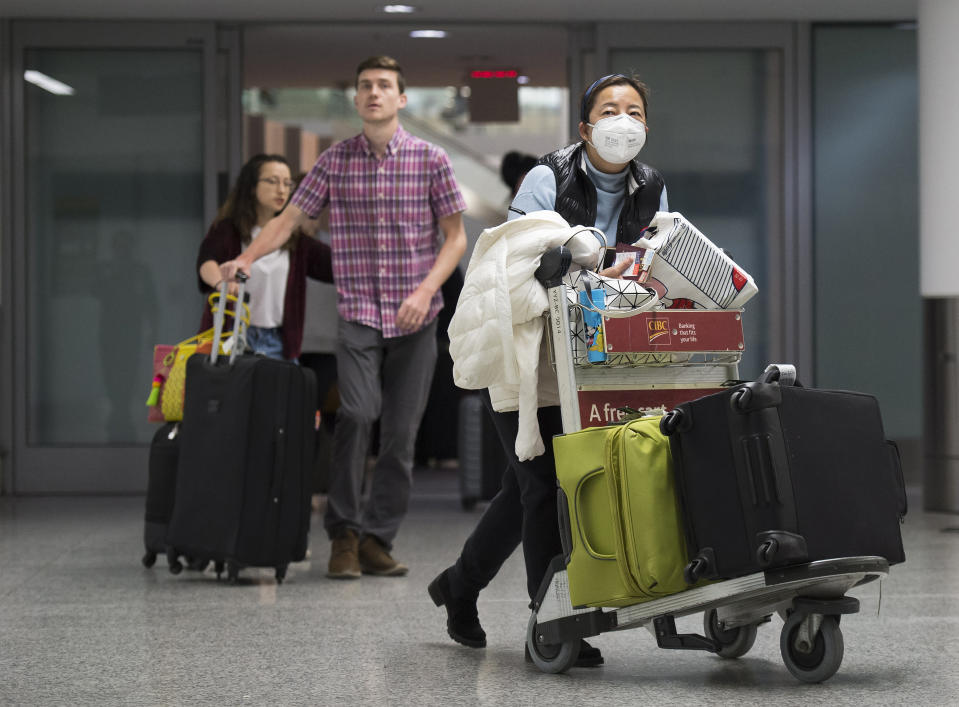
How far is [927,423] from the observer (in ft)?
25.1

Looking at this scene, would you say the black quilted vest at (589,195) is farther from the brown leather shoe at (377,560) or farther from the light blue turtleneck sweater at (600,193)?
the brown leather shoe at (377,560)

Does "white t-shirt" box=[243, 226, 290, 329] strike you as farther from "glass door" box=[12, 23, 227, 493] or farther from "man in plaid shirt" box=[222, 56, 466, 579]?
"glass door" box=[12, 23, 227, 493]

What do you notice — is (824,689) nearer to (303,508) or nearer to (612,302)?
(612,302)

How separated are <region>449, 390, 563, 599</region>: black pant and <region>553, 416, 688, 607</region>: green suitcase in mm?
276

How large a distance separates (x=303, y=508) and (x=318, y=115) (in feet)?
34.5

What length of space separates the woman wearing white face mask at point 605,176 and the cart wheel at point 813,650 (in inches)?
42.0

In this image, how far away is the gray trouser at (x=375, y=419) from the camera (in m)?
5.27

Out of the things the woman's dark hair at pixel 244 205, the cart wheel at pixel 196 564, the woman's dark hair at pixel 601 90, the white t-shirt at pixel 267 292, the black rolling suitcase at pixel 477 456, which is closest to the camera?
the woman's dark hair at pixel 601 90

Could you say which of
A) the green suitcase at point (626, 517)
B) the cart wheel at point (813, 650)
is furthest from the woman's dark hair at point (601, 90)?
the cart wheel at point (813, 650)

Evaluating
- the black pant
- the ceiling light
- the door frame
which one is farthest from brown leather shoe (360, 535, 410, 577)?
the ceiling light

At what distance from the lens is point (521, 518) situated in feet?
12.1

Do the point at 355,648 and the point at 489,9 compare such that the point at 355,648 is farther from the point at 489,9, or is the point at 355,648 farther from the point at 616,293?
the point at 489,9

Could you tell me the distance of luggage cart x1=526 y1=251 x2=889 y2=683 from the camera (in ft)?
10.2

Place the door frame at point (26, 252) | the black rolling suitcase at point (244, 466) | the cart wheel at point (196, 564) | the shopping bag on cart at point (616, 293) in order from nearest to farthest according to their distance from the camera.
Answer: the shopping bag on cart at point (616, 293)
the black rolling suitcase at point (244, 466)
the cart wheel at point (196, 564)
the door frame at point (26, 252)
